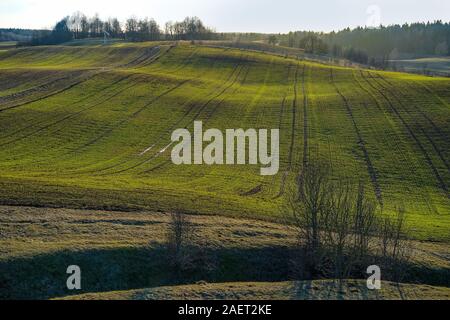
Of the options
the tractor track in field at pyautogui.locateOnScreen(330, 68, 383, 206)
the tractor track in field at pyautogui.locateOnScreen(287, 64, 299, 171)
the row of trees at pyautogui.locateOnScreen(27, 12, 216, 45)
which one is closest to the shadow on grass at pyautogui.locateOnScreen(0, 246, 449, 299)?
the tractor track in field at pyautogui.locateOnScreen(330, 68, 383, 206)

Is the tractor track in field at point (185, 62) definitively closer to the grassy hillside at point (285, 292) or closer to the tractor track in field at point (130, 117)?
the tractor track in field at point (130, 117)

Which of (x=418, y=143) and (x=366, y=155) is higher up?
(x=418, y=143)

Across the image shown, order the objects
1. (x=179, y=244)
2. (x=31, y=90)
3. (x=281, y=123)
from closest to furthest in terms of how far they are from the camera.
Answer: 1. (x=179, y=244)
2. (x=281, y=123)
3. (x=31, y=90)

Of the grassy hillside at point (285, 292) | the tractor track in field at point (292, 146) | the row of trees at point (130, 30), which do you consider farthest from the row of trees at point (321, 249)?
the row of trees at point (130, 30)

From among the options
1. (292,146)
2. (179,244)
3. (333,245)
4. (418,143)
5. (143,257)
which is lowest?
(143,257)

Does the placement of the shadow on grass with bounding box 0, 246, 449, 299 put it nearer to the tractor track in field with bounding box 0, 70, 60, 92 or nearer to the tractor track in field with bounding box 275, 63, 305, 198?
the tractor track in field with bounding box 275, 63, 305, 198

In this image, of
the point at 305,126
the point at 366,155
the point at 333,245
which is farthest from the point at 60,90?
the point at 333,245

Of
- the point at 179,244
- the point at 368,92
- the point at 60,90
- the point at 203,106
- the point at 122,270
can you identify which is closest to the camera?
the point at 122,270

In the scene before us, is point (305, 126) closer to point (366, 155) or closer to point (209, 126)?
point (366, 155)
